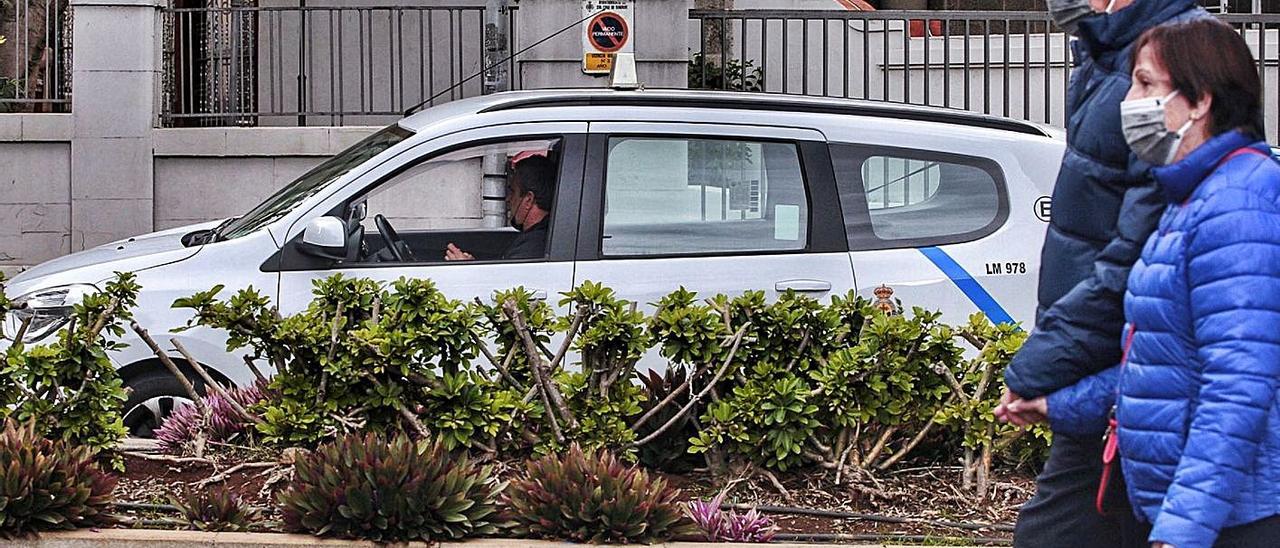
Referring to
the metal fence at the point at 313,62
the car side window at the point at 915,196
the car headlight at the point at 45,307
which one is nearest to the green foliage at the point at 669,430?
the car side window at the point at 915,196

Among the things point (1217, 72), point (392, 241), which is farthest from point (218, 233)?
point (1217, 72)

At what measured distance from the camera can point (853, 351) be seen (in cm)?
590

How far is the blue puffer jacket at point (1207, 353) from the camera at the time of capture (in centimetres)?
296

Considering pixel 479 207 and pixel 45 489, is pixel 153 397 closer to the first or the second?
pixel 45 489

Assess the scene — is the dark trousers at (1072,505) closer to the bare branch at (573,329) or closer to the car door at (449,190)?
the bare branch at (573,329)

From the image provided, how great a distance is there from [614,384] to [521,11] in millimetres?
6563

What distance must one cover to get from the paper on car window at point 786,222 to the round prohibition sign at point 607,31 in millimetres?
5112

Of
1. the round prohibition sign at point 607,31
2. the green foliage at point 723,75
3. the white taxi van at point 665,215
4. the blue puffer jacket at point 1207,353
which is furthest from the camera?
the green foliage at point 723,75

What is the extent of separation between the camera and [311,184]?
709 cm

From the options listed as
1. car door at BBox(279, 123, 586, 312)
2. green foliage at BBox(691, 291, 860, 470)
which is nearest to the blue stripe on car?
green foliage at BBox(691, 291, 860, 470)

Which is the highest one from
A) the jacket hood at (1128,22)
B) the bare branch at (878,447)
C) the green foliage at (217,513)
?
the jacket hood at (1128,22)

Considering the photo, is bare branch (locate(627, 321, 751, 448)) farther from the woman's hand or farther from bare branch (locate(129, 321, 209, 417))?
the woman's hand

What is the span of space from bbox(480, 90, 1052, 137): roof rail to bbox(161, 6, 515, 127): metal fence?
5.67 meters

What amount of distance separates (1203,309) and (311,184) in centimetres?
481
